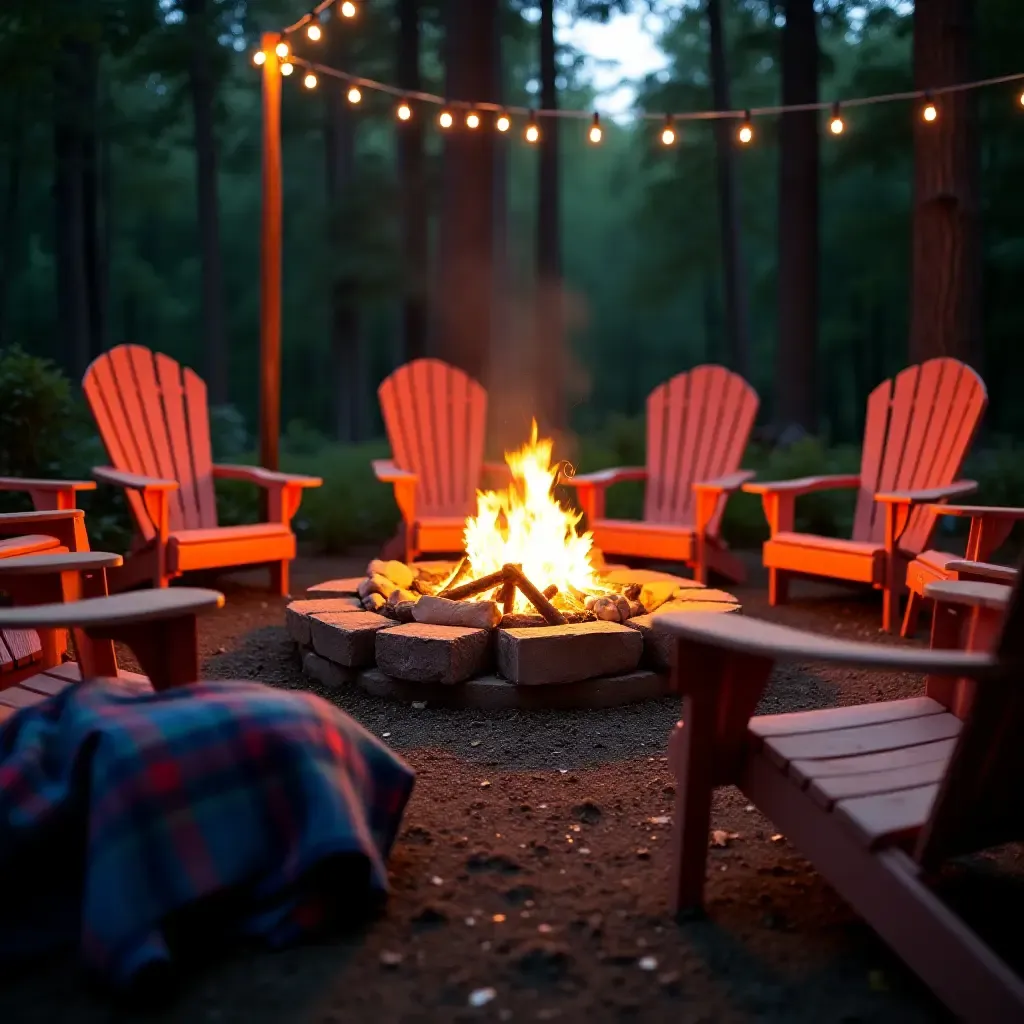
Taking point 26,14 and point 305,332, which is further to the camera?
point 305,332

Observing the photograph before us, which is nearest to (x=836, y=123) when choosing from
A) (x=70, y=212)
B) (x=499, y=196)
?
(x=70, y=212)

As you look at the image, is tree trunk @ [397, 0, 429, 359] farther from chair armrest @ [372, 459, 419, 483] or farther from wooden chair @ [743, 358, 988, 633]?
wooden chair @ [743, 358, 988, 633]

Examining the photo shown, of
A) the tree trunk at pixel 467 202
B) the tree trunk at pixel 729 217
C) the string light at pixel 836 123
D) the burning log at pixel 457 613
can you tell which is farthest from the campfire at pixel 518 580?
the tree trunk at pixel 729 217

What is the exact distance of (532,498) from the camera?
4.05 m

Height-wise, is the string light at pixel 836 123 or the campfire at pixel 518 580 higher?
→ the string light at pixel 836 123

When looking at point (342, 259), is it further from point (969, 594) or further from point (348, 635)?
point (969, 594)

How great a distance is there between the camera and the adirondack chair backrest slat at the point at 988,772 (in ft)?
4.82

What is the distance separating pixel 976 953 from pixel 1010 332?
13.0 meters

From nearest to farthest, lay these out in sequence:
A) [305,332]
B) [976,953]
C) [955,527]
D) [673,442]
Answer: [976,953] < [673,442] < [955,527] < [305,332]

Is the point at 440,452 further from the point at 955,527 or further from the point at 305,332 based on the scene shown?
the point at 305,332

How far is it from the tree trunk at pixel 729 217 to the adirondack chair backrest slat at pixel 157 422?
25.0 ft

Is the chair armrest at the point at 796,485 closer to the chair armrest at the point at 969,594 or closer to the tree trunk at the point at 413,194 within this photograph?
the chair armrest at the point at 969,594

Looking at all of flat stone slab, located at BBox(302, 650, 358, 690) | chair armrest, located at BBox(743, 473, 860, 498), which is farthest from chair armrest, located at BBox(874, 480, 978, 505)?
flat stone slab, located at BBox(302, 650, 358, 690)

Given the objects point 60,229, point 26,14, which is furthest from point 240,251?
point 26,14
